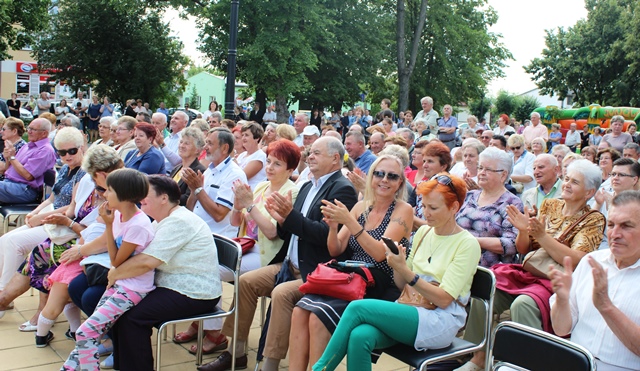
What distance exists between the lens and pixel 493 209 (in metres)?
4.34

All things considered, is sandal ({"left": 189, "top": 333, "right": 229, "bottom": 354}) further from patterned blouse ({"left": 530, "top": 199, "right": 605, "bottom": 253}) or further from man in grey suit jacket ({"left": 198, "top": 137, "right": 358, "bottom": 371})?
patterned blouse ({"left": 530, "top": 199, "right": 605, "bottom": 253})

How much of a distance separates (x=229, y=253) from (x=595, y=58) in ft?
124

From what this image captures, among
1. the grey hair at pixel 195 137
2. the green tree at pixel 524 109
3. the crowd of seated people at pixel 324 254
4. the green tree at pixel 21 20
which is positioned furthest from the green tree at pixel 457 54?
the crowd of seated people at pixel 324 254

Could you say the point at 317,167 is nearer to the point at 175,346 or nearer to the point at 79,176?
the point at 175,346

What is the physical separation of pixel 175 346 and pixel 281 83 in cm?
2032

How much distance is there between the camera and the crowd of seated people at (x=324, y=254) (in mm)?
3146

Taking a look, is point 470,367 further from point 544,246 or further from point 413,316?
point 413,316

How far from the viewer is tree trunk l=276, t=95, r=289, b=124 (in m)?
24.7

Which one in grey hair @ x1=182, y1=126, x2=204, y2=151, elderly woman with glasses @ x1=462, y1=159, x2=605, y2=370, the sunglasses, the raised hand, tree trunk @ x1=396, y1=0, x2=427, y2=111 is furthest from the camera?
tree trunk @ x1=396, y1=0, x2=427, y2=111

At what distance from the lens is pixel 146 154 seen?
6.20 m

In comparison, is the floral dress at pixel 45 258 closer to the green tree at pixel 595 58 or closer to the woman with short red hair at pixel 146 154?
the woman with short red hair at pixel 146 154

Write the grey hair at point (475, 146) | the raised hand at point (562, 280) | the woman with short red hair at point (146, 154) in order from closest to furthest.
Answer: the raised hand at point (562, 280), the grey hair at point (475, 146), the woman with short red hair at point (146, 154)

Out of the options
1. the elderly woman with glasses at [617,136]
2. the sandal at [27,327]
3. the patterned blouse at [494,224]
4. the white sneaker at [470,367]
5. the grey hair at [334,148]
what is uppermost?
the elderly woman with glasses at [617,136]

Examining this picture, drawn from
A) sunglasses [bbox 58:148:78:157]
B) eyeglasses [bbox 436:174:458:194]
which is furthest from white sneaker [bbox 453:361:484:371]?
sunglasses [bbox 58:148:78:157]
